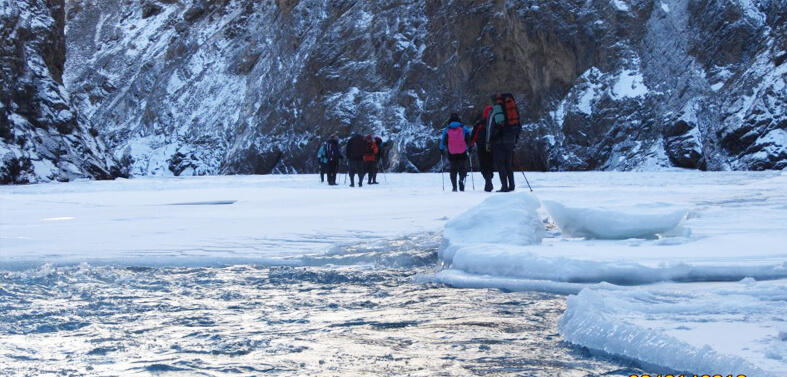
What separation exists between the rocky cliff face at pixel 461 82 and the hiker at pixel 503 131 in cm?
2502

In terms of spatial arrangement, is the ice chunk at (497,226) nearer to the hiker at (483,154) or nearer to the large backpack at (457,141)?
the hiker at (483,154)

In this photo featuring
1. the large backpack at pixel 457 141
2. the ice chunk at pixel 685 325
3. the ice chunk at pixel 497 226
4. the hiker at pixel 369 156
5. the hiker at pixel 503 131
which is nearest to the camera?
the ice chunk at pixel 685 325

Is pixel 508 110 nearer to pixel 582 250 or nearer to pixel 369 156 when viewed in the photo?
pixel 582 250

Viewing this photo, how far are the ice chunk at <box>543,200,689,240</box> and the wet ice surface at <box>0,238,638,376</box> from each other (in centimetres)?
188

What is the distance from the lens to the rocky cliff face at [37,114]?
1559 inches

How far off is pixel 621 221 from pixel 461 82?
1732 inches

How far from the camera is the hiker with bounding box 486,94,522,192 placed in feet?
50.2

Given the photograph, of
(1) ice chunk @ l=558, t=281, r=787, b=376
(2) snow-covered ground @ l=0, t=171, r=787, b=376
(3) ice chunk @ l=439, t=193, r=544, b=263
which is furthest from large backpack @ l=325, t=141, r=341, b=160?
(1) ice chunk @ l=558, t=281, r=787, b=376

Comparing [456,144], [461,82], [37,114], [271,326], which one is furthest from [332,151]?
[461,82]

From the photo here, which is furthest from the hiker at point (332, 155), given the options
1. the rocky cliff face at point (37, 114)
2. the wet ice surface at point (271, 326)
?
the wet ice surface at point (271, 326)

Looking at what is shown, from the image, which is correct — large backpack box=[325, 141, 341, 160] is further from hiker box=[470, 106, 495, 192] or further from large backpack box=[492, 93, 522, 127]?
large backpack box=[492, 93, 522, 127]

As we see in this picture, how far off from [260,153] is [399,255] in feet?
171

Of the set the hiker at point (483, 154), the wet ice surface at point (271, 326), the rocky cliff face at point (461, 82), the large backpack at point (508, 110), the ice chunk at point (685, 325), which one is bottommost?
the wet ice surface at point (271, 326)

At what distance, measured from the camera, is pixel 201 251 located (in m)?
8.27
